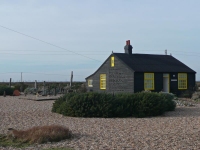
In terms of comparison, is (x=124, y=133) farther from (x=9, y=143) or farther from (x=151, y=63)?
(x=151, y=63)

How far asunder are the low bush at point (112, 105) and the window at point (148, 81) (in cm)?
1230

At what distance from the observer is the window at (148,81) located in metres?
31.0

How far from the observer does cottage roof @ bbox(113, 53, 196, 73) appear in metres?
31.6

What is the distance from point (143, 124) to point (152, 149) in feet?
17.8

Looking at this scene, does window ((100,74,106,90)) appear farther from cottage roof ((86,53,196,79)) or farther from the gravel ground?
the gravel ground

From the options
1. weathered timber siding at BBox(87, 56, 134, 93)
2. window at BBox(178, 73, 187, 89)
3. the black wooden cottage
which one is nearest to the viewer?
the black wooden cottage

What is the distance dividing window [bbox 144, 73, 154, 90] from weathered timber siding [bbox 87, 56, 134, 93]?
1169 millimetres

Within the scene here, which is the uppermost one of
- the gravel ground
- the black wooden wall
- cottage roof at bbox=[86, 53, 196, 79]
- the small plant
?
cottage roof at bbox=[86, 53, 196, 79]

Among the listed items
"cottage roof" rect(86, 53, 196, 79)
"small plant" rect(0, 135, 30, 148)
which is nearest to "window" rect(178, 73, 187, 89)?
"cottage roof" rect(86, 53, 196, 79)

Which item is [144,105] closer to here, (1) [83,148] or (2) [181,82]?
(1) [83,148]

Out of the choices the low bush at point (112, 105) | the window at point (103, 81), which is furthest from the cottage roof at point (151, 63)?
the low bush at point (112, 105)

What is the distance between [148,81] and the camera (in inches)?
1229

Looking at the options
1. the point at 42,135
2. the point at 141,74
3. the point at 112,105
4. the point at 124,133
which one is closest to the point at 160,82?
the point at 141,74

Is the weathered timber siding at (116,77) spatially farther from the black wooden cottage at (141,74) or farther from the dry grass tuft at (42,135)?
the dry grass tuft at (42,135)
